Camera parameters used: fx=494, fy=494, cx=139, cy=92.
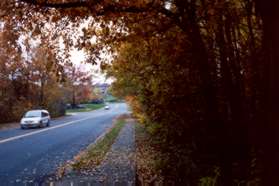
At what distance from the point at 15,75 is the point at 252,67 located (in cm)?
5008

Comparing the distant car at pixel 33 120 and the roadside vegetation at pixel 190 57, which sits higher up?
the roadside vegetation at pixel 190 57

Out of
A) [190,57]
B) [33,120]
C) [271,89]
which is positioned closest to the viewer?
[271,89]

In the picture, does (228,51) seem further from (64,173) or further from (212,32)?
(64,173)

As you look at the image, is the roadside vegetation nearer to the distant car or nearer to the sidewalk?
the sidewalk

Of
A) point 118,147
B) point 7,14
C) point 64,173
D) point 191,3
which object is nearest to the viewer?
point 7,14

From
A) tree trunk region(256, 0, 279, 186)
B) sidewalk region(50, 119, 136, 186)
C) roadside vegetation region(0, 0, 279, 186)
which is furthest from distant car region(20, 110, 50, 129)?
tree trunk region(256, 0, 279, 186)

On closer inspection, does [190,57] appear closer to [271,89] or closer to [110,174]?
[110,174]

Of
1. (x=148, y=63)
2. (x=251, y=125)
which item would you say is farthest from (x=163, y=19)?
(x=148, y=63)

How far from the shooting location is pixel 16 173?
13922mm

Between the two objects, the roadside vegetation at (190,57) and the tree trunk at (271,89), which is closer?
the tree trunk at (271,89)

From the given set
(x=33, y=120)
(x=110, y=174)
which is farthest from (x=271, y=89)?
(x=33, y=120)

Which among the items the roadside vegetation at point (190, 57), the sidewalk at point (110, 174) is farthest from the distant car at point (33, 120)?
the roadside vegetation at point (190, 57)

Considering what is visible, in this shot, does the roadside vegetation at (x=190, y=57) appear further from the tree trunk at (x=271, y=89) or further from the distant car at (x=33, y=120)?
the distant car at (x=33, y=120)

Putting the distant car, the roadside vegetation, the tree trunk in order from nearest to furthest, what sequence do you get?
the tree trunk < the roadside vegetation < the distant car
